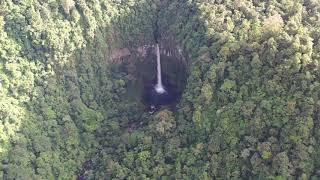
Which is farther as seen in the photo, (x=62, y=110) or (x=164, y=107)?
(x=164, y=107)

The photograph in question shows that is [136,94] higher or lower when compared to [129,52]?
lower

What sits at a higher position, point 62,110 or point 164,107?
point 62,110

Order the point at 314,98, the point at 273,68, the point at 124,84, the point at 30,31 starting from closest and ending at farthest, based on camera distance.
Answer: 1. the point at 314,98
2. the point at 273,68
3. the point at 30,31
4. the point at 124,84

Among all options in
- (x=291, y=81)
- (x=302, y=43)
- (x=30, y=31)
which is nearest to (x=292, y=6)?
(x=302, y=43)

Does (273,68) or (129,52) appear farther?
(129,52)

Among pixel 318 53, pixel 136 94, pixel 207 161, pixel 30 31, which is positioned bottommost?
pixel 207 161

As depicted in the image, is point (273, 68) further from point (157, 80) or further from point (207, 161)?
point (157, 80)

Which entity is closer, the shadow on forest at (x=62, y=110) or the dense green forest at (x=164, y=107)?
the dense green forest at (x=164, y=107)

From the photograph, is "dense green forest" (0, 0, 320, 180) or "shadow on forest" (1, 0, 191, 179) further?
"shadow on forest" (1, 0, 191, 179)
